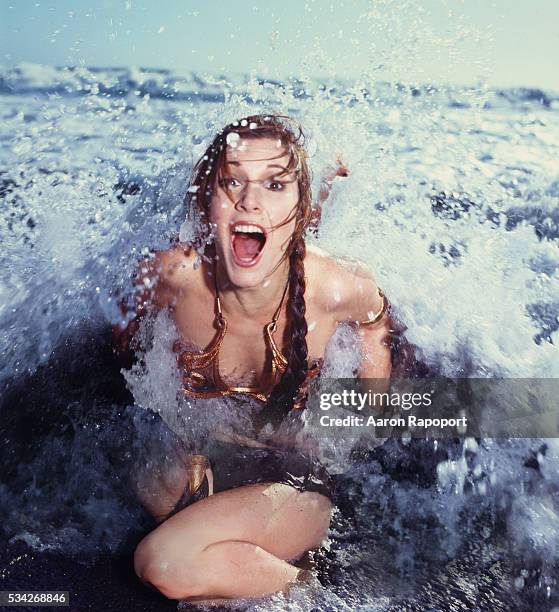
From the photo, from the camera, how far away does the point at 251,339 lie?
3.56 feet

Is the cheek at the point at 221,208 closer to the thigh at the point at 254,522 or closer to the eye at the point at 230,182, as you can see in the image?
the eye at the point at 230,182

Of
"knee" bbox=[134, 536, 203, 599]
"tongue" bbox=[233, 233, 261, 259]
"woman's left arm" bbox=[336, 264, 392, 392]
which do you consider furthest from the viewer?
"woman's left arm" bbox=[336, 264, 392, 392]

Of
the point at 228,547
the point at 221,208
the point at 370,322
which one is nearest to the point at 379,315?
the point at 370,322

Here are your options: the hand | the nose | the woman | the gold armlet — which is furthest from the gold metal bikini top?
the hand

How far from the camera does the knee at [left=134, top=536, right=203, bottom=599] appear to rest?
885 mm

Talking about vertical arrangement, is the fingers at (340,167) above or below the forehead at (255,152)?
below

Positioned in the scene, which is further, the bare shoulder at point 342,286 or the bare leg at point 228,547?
the bare shoulder at point 342,286

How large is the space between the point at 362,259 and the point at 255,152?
14.9 inches

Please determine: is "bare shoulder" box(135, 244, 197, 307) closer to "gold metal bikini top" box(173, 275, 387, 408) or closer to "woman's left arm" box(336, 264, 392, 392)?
"gold metal bikini top" box(173, 275, 387, 408)

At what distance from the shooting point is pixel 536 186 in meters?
1.45

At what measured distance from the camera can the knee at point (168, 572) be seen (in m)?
0.88

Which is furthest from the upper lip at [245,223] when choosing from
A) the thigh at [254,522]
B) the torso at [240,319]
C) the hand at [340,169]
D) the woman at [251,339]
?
the thigh at [254,522]

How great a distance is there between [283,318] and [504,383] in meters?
0.48

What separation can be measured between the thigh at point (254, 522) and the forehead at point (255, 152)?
0.52m
